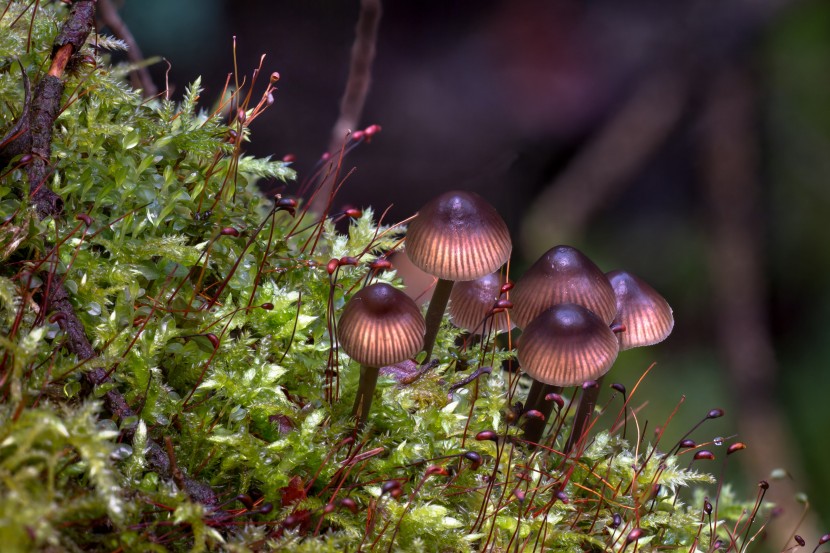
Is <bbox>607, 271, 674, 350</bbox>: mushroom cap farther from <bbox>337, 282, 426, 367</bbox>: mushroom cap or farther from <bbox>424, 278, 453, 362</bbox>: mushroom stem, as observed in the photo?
<bbox>337, 282, 426, 367</bbox>: mushroom cap

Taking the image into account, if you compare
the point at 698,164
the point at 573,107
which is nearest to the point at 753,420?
the point at 698,164

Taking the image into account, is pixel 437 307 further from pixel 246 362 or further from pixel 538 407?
pixel 246 362

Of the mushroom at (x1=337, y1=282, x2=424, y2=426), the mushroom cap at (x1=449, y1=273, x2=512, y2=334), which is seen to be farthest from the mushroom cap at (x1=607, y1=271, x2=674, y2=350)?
the mushroom at (x1=337, y1=282, x2=424, y2=426)

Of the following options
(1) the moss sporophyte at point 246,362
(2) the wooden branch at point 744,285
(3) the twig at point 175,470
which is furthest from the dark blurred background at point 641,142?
(3) the twig at point 175,470

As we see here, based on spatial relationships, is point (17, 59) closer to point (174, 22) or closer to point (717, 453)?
point (174, 22)

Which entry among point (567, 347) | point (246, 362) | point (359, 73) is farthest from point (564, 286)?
point (359, 73)
